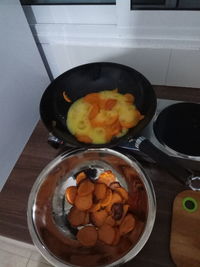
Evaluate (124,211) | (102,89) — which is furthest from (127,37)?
(124,211)

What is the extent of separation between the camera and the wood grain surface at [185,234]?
48 cm

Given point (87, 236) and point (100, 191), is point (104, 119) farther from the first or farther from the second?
point (87, 236)

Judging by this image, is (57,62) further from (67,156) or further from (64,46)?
(67,156)

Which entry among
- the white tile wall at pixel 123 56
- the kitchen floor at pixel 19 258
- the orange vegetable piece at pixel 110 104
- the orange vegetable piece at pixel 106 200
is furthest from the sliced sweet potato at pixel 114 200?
the kitchen floor at pixel 19 258

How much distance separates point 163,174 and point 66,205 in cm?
27

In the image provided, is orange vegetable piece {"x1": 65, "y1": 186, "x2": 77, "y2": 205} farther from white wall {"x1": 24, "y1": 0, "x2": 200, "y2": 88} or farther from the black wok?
white wall {"x1": 24, "y1": 0, "x2": 200, "y2": 88}

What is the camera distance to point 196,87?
775mm

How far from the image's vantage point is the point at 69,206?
59 cm

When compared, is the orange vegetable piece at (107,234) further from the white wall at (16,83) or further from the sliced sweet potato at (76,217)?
the white wall at (16,83)

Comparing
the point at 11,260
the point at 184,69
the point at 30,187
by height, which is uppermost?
the point at 184,69

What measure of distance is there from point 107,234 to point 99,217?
0.04 metres

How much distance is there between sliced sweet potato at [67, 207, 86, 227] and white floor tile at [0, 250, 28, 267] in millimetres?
742

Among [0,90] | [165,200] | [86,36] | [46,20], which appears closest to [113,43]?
[86,36]

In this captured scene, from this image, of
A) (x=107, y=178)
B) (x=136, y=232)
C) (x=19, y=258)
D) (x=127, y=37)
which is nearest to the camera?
(x=136, y=232)
